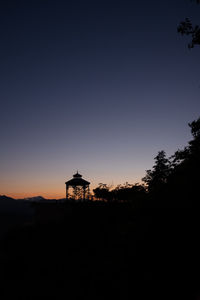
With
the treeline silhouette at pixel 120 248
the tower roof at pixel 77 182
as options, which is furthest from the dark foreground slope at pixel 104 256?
the tower roof at pixel 77 182

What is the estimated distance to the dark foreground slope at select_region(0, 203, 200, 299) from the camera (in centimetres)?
527

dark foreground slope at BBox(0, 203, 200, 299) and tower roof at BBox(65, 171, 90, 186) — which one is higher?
tower roof at BBox(65, 171, 90, 186)

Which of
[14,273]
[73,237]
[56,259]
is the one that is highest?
[73,237]

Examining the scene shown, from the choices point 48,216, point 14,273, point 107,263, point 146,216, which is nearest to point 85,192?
point 48,216

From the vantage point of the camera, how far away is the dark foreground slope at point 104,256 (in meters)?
5.27

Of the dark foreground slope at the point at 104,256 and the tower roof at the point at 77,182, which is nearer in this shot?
the dark foreground slope at the point at 104,256

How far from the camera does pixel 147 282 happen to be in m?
5.98

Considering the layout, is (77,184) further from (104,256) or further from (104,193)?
(104,256)

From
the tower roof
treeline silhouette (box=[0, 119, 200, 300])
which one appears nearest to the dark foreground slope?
treeline silhouette (box=[0, 119, 200, 300])

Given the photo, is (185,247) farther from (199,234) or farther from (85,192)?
(85,192)

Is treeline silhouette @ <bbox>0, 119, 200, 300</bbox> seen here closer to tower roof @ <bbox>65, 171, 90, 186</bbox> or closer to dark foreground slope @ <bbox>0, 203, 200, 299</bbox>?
dark foreground slope @ <bbox>0, 203, 200, 299</bbox>

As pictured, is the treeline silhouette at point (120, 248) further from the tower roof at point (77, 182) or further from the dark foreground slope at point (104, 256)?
the tower roof at point (77, 182)

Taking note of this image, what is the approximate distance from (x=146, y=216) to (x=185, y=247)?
1402 millimetres

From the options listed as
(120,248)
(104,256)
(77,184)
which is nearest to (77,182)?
(77,184)
